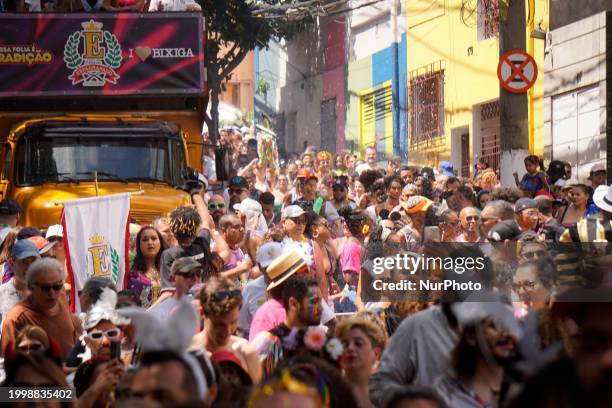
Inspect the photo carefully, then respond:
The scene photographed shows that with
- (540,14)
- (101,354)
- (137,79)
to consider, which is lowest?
(101,354)

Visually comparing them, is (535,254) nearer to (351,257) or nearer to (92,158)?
(351,257)

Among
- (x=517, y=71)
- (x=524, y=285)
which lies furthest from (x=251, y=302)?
(x=517, y=71)

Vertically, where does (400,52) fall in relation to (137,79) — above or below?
above

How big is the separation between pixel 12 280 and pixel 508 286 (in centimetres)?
406

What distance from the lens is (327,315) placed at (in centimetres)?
938

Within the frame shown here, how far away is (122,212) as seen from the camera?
1239cm

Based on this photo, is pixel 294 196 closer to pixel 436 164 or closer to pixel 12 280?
pixel 12 280

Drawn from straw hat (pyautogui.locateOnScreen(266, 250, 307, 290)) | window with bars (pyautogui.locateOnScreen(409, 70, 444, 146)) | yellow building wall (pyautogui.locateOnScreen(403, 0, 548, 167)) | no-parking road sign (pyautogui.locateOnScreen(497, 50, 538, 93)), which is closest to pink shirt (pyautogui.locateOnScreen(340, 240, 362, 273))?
straw hat (pyautogui.locateOnScreen(266, 250, 307, 290))

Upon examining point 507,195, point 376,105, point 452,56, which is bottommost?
point 507,195

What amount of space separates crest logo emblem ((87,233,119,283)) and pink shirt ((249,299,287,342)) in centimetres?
285

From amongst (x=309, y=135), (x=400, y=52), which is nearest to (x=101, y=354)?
(x=400, y=52)

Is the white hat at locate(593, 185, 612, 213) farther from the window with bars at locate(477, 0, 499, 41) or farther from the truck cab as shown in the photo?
the window with bars at locate(477, 0, 499, 41)

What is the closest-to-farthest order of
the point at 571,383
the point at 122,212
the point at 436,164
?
the point at 571,383, the point at 122,212, the point at 436,164

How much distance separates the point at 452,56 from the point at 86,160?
16368mm
